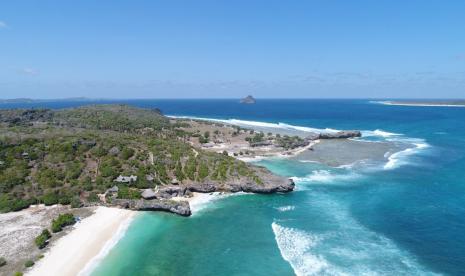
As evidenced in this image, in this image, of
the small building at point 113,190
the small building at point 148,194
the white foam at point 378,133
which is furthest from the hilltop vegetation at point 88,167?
the white foam at point 378,133

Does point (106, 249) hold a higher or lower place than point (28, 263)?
lower

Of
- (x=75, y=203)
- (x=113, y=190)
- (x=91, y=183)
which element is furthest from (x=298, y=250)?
(x=91, y=183)

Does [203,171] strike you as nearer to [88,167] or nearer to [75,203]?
[88,167]

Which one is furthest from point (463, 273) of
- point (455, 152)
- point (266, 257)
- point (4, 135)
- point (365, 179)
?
point (4, 135)

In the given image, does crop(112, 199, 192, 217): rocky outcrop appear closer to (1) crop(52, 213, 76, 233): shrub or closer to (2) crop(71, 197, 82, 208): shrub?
(2) crop(71, 197, 82, 208): shrub

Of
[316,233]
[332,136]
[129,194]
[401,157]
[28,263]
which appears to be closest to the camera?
[28,263]

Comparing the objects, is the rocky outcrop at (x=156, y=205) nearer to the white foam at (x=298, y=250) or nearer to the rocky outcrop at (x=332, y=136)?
the white foam at (x=298, y=250)
